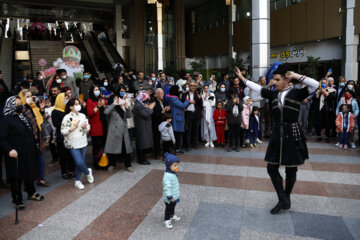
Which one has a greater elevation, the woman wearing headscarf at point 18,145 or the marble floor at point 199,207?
the woman wearing headscarf at point 18,145

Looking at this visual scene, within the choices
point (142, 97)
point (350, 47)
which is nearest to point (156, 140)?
point (142, 97)

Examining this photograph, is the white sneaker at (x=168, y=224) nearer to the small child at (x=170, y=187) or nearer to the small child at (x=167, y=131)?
the small child at (x=170, y=187)

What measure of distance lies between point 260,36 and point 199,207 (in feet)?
30.9

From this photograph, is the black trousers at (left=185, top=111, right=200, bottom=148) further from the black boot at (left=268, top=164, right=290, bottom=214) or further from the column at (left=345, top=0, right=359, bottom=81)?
the column at (left=345, top=0, right=359, bottom=81)

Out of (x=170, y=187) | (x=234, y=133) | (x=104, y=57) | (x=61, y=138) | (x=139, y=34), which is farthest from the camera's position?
(x=139, y=34)

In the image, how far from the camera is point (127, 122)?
766 centimetres

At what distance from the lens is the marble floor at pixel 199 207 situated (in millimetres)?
4148

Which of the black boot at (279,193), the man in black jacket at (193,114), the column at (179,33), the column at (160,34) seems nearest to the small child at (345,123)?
the man in black jacket at (193,114)

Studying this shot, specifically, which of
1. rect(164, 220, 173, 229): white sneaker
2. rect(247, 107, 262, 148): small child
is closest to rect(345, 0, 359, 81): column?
rect(247, 107, 262, 148): small child

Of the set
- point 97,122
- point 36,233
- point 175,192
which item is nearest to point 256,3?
point 97,122

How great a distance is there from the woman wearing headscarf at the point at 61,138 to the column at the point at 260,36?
27.2ft

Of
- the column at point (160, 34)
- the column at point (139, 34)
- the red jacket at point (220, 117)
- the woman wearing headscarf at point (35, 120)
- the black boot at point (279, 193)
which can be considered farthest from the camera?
the column at point (139, 34)

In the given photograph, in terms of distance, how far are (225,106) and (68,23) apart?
101ft

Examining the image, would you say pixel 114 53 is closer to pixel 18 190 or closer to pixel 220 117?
pixel 220 117
